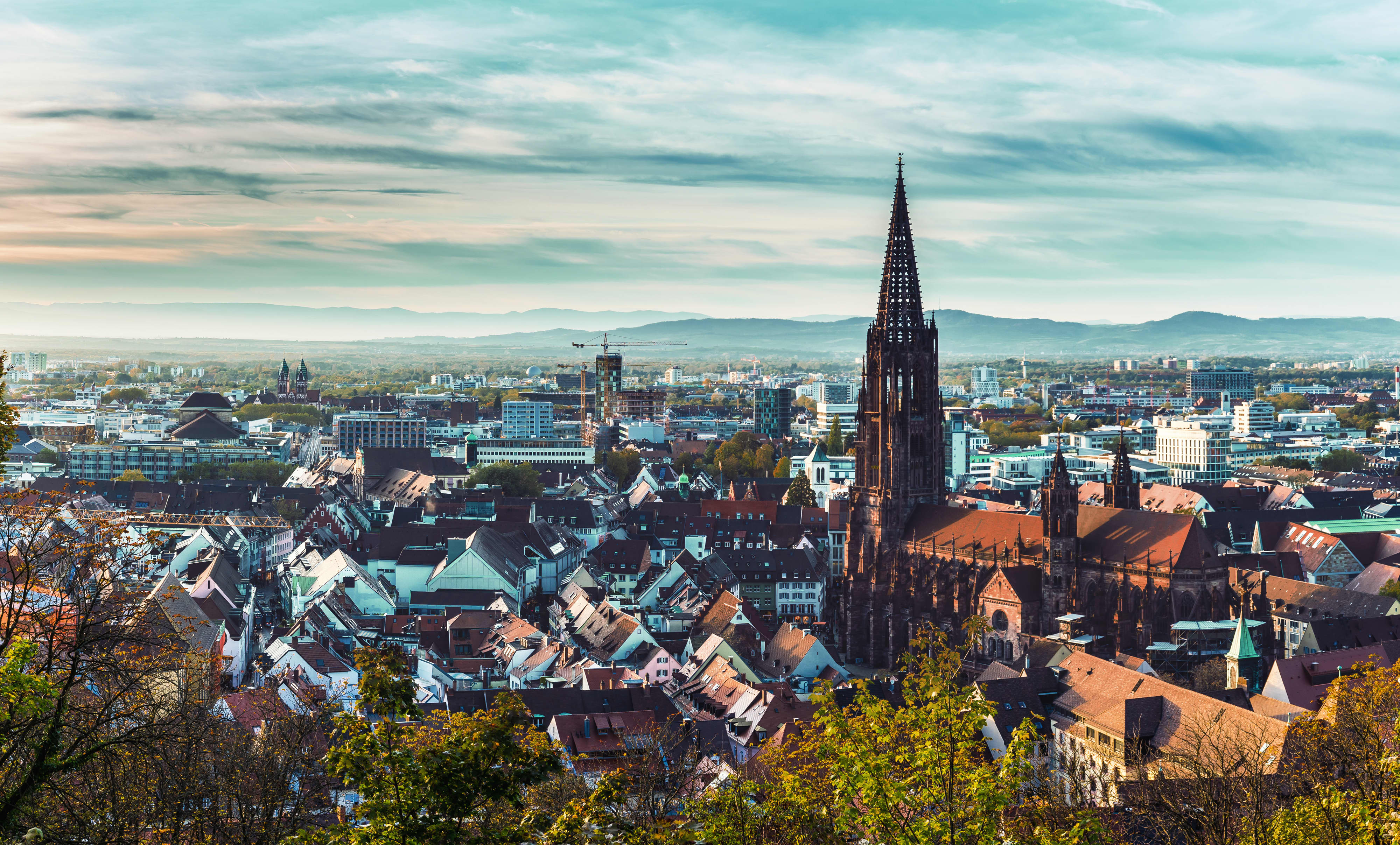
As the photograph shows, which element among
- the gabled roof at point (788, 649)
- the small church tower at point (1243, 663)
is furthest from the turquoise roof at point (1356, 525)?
the gabled roof at point (788, 649)

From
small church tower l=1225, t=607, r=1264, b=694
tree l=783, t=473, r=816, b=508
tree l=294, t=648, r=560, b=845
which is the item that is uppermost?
tree l=294, t=648, r=560, b=845

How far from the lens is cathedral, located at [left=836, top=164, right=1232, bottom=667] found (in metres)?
78.2

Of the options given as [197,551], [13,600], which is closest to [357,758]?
[13,600]

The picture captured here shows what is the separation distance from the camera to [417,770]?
63.2 feet

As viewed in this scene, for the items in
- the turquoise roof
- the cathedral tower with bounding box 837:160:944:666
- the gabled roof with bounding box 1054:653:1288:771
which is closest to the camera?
the gabled roof with bounding box 1054:653:1288:771

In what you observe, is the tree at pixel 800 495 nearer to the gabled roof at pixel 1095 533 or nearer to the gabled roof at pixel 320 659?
the gabled roof at pixel 1095 533

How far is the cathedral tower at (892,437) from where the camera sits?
91188 mm

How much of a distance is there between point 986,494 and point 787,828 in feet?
413

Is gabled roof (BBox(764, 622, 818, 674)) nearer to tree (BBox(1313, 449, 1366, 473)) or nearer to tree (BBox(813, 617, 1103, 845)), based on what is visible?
tree (BBox(813, 617, 1103, 845))

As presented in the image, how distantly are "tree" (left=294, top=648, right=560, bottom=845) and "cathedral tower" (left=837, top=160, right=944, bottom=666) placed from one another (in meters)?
72.3

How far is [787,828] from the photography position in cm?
2780

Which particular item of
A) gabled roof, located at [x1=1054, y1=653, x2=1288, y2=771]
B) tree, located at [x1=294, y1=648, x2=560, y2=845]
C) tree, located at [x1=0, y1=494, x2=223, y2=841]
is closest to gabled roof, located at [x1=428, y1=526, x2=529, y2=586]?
gabled roof, located at [x1=1054, y1=653, x2=1288, y2=771]

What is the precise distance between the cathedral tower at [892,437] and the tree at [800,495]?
5057cm

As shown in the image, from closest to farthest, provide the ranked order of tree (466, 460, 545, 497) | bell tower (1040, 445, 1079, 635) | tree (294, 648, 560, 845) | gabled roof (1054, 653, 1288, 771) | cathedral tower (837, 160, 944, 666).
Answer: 1. tree (294, 648, 560, 845)
2. gabled roof (1054, 653, 1288, 771)
3. bell tower (1040, 445, 1079, 635)
4. cathedral tower (837, 160, 944, 666)
5. tree (466, 460, 545, 497)
